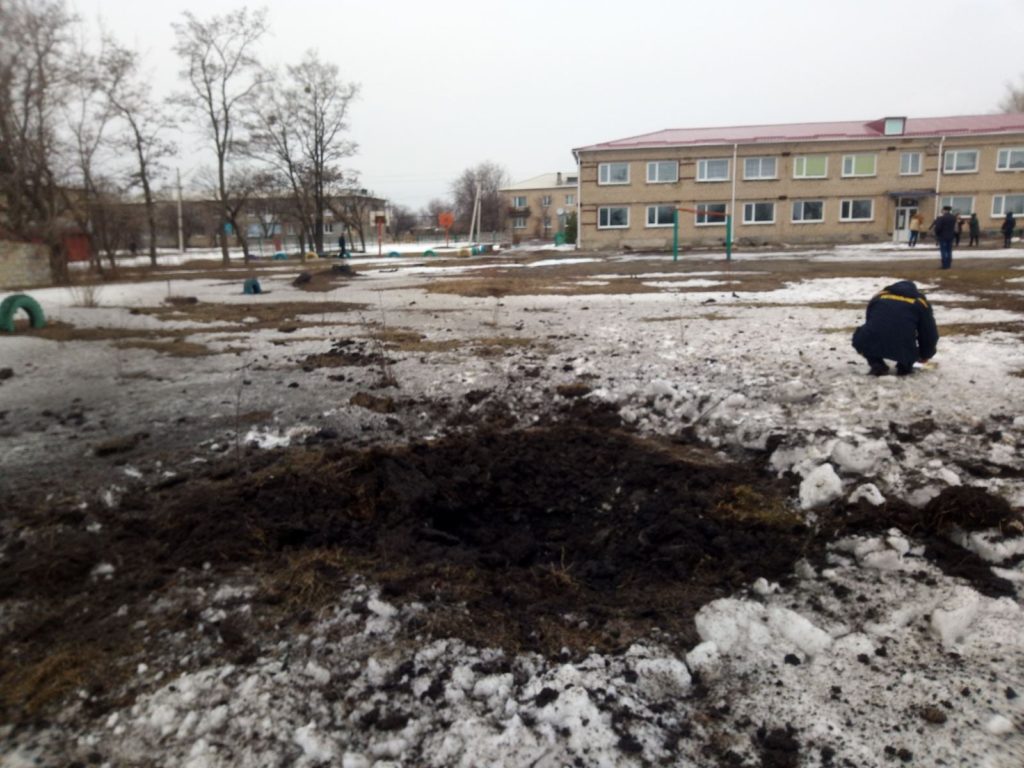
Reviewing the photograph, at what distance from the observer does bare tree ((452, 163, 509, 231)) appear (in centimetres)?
8431

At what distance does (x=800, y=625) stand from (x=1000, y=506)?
151 cm

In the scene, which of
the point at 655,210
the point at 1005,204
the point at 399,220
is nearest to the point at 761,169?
the point at 655,210

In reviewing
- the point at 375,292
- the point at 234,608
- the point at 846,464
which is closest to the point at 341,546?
the point at 234,608

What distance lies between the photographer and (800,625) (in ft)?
8.87

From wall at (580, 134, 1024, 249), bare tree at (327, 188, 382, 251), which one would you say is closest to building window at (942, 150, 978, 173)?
wall at (580, 134, 1024, 249)

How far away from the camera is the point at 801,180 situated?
41000 mm

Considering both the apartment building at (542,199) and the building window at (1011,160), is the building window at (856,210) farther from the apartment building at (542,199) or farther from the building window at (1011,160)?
the apartment building at (542,199)

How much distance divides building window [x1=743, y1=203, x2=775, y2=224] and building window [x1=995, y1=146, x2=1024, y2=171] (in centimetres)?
1299

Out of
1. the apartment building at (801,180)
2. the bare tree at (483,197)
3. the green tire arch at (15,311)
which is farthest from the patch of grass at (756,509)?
the bare tree at (483,197)

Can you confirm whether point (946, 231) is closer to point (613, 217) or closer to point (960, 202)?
point (613, 217)

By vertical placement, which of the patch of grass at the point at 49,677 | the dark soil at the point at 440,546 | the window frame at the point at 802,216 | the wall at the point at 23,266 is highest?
the window frame at the point at 802,216

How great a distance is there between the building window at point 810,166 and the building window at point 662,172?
23.1 ft

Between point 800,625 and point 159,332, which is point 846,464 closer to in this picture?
point 800,625

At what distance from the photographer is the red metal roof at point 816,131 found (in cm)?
4016
